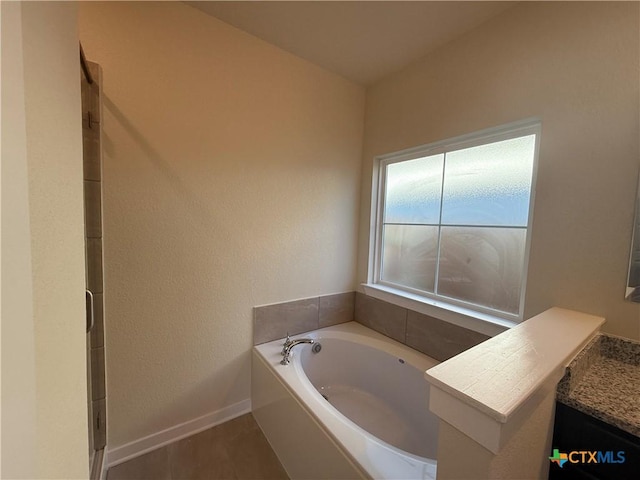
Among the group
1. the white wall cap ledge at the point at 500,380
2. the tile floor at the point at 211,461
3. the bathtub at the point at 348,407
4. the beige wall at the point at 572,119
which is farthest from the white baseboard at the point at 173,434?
the beige wall at the point at 572,119

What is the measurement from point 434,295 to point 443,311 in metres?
0.19

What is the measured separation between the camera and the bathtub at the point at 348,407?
1076 millimetres

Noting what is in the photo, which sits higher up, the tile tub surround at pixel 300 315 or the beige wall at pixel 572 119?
the beige wall at pixel 572 119

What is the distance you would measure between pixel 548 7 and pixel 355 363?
2385 millimetres

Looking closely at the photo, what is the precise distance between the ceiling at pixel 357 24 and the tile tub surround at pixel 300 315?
5.94 ft

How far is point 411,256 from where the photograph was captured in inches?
80.6

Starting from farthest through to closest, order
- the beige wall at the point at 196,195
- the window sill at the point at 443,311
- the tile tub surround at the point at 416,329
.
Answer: the tile tub surround at the point at 416,329
the window sill at the point at 443,311
the beige wall at the point at 196,195

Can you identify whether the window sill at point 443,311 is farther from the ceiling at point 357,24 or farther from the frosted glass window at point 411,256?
the ceiling at point 357,24

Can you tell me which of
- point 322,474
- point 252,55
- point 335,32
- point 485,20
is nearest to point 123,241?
point 252,55

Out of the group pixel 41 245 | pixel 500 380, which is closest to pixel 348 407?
pixel 500 380

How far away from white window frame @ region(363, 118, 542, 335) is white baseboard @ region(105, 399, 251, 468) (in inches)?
52.5

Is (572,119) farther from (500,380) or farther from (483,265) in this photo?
(500,380)

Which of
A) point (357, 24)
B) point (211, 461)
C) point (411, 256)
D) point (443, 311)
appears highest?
point (357, 24)

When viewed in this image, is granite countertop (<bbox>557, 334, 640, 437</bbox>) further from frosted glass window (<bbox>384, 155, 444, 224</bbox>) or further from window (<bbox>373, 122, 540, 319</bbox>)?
frosted glass window (<bbox>384, 155, 444, 224</bbox>)
